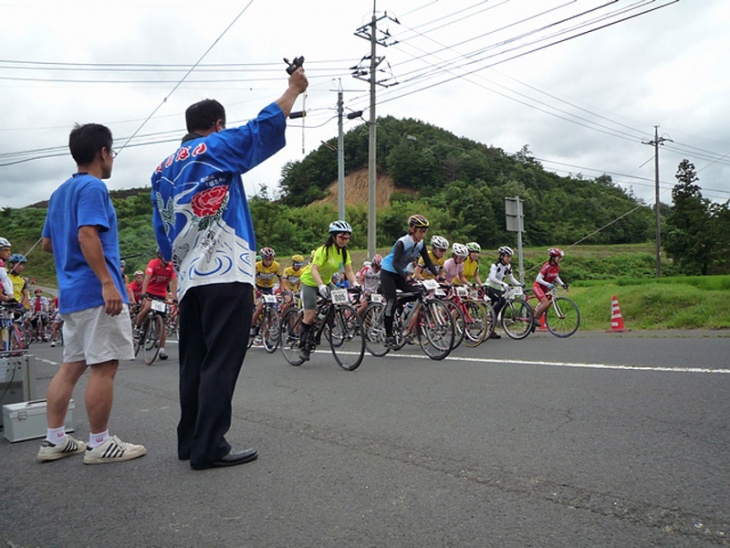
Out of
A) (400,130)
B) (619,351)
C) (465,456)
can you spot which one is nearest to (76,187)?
(465,456)

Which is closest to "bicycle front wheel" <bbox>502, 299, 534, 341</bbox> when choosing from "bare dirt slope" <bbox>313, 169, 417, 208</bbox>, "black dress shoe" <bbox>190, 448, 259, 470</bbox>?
"black dress shoe" <bbox>190, 448, 259, 470</bbox>

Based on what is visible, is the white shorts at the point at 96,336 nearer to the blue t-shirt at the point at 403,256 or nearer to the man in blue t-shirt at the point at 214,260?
the man in blue t-shirt at the point at 214,260

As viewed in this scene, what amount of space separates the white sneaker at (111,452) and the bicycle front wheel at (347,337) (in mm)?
4087

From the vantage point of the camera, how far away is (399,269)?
8.92 metres

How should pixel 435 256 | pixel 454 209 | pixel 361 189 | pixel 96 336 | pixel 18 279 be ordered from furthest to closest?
pixel 361 189 < pixel 454 209 < pixel 18 279 < pixel 435 256 < pixel 96 336

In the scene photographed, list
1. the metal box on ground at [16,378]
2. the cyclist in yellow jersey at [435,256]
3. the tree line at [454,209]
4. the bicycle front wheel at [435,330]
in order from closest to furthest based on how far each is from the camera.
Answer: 1. the metal box on ground at [16,378]
2. the bicycle front wheel at [435,330]
3. the cyclist in yellow jersey at [435,256]
4. the tree line at [454,209]

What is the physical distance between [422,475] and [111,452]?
2070mm

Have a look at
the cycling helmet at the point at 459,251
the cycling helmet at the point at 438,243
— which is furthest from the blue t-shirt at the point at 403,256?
the cycling helmet at the point at 459,251

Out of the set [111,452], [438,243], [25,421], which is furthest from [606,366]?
[25,421]

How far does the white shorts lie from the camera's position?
361 cm

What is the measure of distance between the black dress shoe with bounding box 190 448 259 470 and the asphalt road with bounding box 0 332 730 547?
0.24ft

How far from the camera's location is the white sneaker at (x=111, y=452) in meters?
3.63

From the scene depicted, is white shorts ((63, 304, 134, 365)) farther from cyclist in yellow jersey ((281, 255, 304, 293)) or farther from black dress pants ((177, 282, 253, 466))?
cyclist in yellow jersey ((281, 255, 304, 293))

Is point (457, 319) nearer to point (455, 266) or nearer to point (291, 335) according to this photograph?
point (455, 266)
